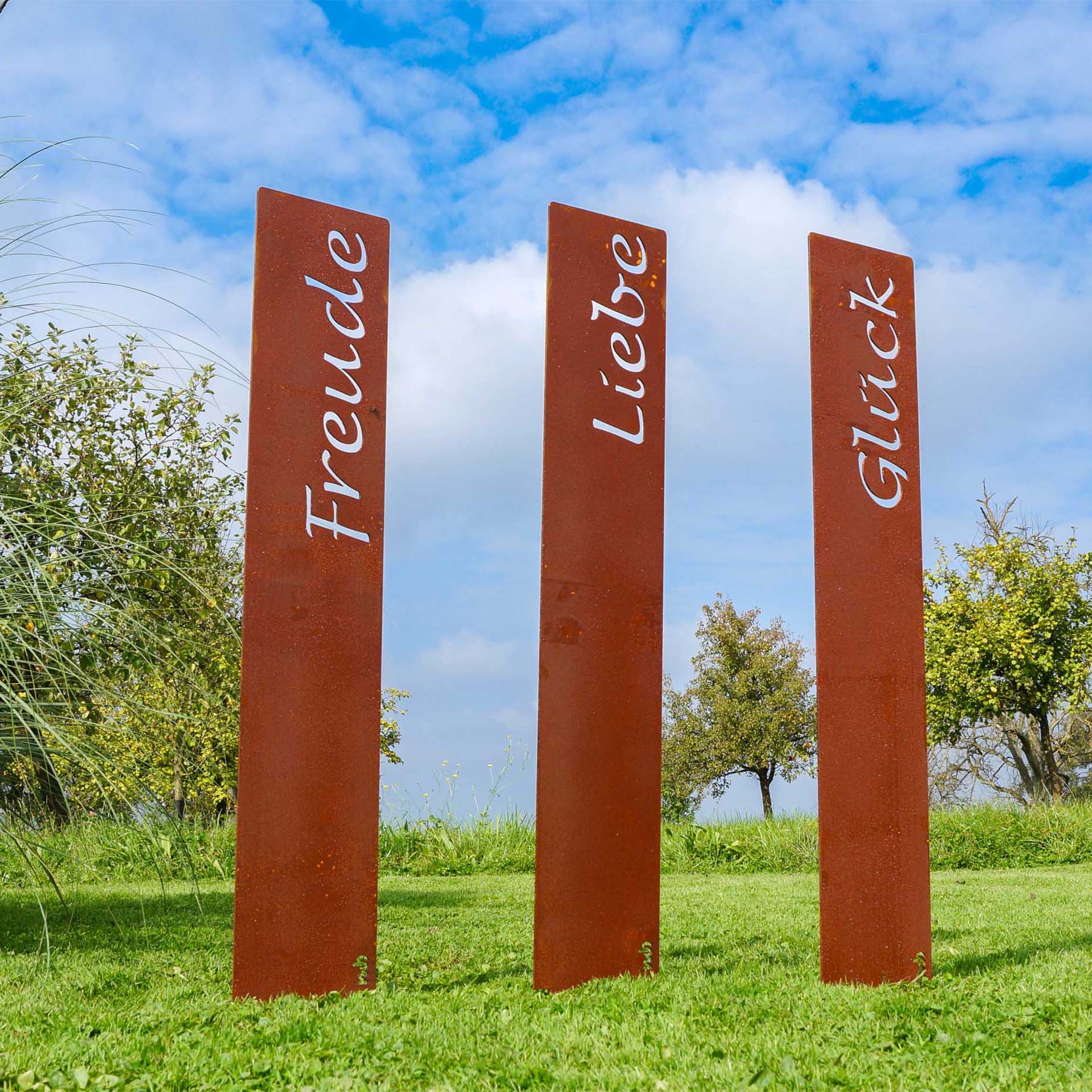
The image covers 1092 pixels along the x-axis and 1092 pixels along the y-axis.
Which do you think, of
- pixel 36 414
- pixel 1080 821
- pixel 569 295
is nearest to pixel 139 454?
pixel 36 414

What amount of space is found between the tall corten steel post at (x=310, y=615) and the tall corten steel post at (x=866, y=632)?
81.6 inches

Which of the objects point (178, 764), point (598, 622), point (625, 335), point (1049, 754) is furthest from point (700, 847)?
point (1049, 754)

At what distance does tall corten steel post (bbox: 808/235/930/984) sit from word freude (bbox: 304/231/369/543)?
2176 mm

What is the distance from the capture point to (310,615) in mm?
4617

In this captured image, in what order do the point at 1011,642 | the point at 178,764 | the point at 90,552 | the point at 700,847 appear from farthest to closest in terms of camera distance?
the point at 1011,642 → the point at 700,847 → the point at 178,764 → the point at 90,552

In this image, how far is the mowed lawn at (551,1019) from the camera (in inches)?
Answer: 135

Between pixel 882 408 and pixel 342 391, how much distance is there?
2.61m

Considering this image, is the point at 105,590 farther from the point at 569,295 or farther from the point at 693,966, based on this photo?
the point at 693,966

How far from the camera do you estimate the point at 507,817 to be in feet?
35.8

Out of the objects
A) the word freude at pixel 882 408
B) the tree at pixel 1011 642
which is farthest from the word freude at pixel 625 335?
the tree at pixel 1011 642

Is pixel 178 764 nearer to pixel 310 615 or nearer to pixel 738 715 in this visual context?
pixel 310 615

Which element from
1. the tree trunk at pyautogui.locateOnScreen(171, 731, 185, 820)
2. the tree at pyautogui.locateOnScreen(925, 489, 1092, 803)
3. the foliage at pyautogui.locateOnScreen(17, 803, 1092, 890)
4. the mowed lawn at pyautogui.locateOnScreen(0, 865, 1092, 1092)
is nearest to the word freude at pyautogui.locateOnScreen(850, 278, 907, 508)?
the mowed lawn at pyautogui.locateOnScreen(0, 865, 1092, 1092)

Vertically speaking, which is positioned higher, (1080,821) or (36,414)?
(36,414)

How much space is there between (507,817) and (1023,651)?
1194cm
